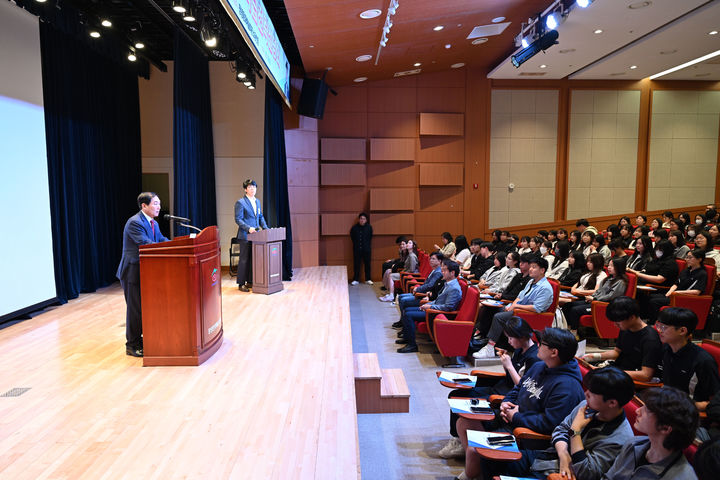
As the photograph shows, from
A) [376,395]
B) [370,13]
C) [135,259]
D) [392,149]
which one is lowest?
[376,395]

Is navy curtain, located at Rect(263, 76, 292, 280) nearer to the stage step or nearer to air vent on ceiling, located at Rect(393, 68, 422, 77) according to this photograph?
air vent on ceiling, located at Rect(393, 68, 422, 77)

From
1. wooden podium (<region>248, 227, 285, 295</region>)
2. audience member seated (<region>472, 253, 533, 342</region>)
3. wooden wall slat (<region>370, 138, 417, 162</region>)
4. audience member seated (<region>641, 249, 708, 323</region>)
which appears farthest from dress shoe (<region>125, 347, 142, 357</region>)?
wooden wall slat (<region>370, 138, 417, 162</region>)

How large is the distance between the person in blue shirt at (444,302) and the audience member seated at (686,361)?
2.47m

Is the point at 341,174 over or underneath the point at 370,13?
underneath

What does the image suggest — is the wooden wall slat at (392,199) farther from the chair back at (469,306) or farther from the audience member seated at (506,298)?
the chair back at (469,306)

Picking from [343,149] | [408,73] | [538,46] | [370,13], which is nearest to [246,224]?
[370,13]

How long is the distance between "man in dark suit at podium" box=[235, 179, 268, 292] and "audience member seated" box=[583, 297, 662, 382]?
4.20 meters

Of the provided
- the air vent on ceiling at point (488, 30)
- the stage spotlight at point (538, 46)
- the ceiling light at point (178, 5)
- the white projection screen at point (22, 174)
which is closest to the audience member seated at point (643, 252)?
the stage spotlight at point (538, 46)

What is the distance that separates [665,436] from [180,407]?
254cm

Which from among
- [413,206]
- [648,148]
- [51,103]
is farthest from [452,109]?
[51,103]

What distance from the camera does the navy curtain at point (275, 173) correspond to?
7.48 meters

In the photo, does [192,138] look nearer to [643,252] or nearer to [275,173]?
[275,173]

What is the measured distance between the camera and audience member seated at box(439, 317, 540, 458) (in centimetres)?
296

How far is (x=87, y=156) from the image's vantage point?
21.8 feet
